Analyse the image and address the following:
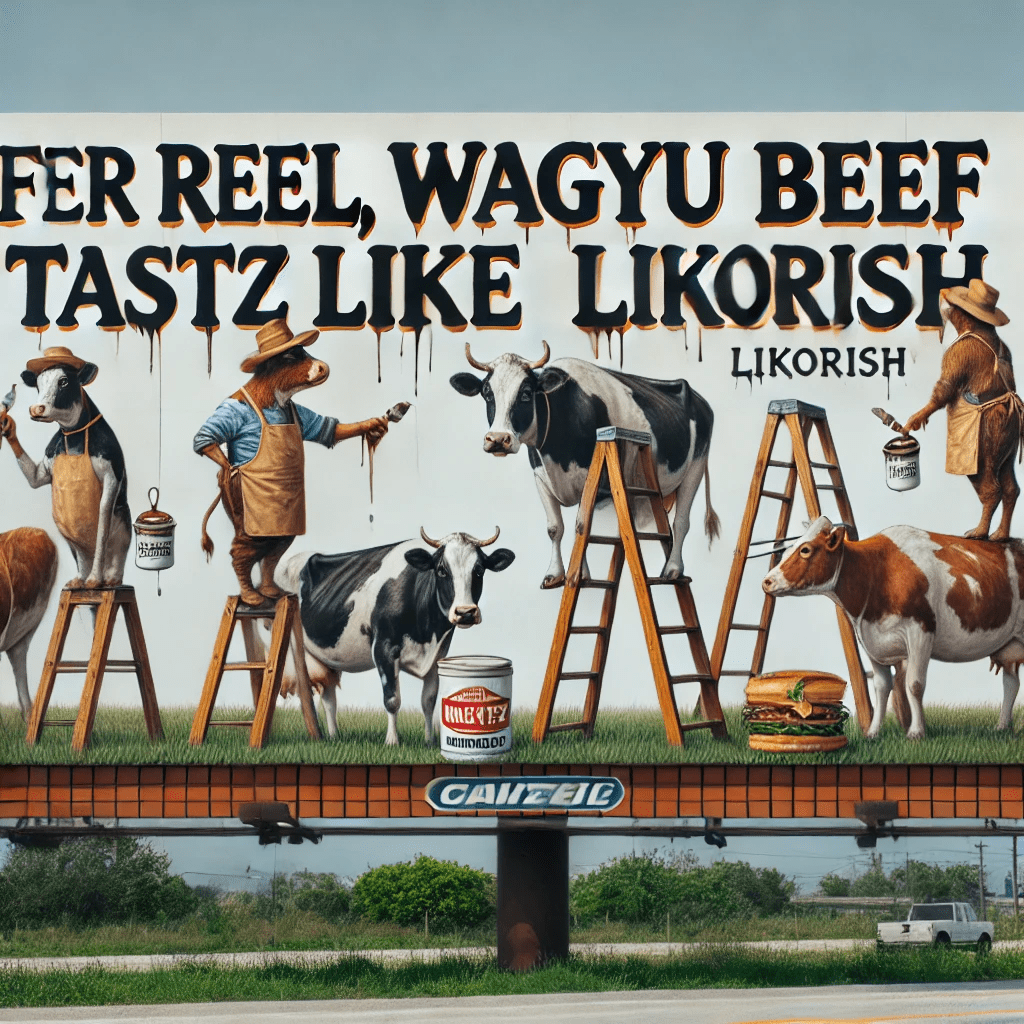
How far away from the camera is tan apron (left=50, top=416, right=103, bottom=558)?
1046 cm

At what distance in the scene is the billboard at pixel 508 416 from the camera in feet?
34.1

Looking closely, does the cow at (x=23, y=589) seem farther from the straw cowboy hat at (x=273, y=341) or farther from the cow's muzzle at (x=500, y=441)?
the cow's muzzle at (x=500, y=441)

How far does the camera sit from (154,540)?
10398 mm

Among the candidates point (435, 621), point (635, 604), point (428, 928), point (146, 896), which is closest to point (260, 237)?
point (435, 621)

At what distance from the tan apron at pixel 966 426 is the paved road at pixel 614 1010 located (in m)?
4.99

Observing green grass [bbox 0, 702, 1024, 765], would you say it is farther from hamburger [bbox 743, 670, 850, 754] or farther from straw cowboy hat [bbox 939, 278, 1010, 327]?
straw cowboy hat [bbox 939, 278, 1010, 327]

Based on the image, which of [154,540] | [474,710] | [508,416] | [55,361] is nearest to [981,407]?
[508,416]

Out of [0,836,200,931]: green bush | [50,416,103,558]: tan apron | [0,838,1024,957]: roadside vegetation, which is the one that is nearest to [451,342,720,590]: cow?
[50,416,103,558]: tan apron

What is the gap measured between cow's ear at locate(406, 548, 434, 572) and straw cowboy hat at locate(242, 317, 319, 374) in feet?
6.27

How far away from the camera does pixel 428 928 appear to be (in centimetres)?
2462

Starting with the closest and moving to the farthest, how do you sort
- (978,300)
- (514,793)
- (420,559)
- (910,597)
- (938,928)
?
(514,793), (910,597), (420,559), (978,300), (938,928)

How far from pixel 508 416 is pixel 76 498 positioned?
3.53 meters

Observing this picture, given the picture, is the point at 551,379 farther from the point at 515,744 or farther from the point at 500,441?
the point at 515,744

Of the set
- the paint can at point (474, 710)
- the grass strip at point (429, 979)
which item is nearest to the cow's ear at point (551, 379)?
the paint can at point (474, 710)
